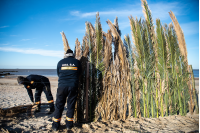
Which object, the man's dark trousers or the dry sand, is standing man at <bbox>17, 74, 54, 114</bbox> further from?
the man's dark trousers

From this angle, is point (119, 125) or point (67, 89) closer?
point (67, 89)

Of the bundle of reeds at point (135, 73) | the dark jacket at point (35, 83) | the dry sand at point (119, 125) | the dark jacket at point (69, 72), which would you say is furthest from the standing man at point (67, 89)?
the dark jacket at point (35, 83)

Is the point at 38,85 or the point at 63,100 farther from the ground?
the point at 38,85

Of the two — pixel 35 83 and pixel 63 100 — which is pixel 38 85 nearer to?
pixel 35 83

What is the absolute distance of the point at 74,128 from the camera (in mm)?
3535

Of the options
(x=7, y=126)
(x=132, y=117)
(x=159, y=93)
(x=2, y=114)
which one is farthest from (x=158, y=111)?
(x=2, y=114)

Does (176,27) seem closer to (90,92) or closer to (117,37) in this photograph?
(117,37)

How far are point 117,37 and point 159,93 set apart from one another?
7.58 ft

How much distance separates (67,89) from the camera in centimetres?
346

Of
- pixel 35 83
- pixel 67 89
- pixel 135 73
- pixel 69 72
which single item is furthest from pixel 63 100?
pixel 135 73

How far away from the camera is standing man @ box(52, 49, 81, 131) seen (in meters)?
3.44

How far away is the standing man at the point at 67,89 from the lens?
3.44m

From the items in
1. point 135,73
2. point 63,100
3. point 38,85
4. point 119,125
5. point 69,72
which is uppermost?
point 69,72

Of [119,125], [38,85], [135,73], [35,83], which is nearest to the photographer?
[119,125]
